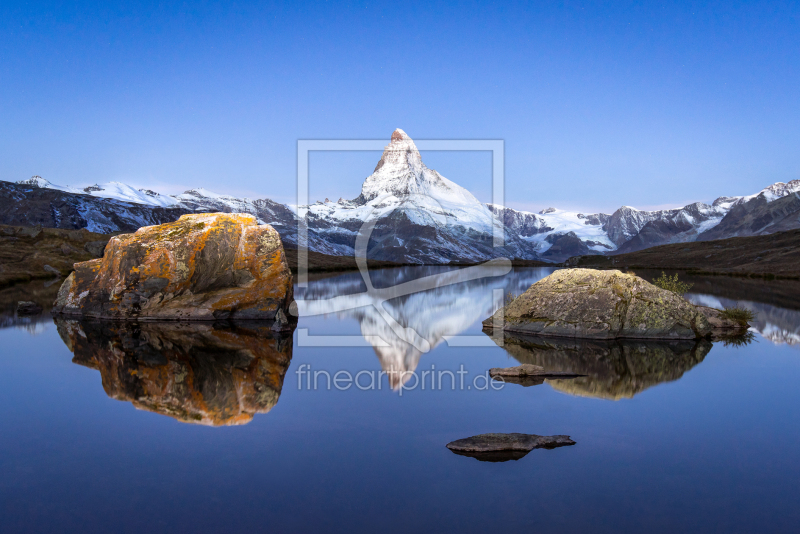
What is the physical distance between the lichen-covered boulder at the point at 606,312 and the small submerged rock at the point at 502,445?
12.8 meters

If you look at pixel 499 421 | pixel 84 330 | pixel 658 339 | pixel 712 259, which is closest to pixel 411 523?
pixel 499 421

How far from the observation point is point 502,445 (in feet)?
34.6

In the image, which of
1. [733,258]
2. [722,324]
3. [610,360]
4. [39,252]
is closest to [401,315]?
[610,360]

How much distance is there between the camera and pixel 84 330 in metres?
24.8

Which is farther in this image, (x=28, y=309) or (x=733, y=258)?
(x=733, y=258)

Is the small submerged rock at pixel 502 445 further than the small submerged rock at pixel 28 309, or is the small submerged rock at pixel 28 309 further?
the small submerged rock at pixel 28 309

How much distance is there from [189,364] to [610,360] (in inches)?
556

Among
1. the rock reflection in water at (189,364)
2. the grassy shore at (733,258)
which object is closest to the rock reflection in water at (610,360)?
the rock reflection in water at (189,364)

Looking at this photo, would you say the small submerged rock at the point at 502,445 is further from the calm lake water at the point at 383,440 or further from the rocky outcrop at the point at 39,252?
the rocky outcrop at the point at 39,252

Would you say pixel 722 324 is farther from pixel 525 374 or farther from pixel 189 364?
pixel 189 364

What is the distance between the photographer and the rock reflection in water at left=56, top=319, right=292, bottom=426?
1340 centimetres

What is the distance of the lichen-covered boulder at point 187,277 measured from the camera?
2789cm

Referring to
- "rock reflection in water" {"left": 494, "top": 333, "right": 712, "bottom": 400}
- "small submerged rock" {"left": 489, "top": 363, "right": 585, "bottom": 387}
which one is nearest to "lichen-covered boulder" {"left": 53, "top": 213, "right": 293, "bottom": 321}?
"rock reflection in water" {"left": 494, "top": 333, "right": 712, "bottom": 400}

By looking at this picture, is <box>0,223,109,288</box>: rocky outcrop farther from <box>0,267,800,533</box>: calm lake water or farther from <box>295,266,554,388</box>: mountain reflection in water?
<box>0,267,800,533</box>: calm lake water
